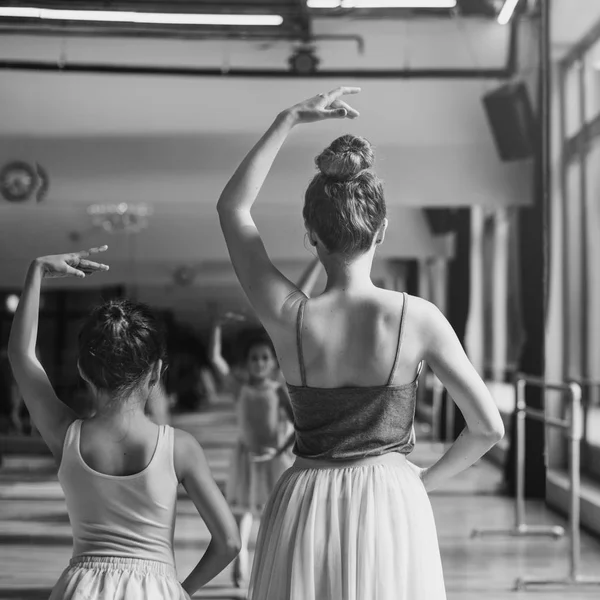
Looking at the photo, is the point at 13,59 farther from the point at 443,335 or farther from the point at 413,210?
the point at 443,335

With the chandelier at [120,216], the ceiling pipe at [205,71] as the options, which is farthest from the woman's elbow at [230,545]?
the chandelier at [120,216]

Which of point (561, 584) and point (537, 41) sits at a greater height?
point (537, 41)

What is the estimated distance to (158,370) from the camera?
4.92ft

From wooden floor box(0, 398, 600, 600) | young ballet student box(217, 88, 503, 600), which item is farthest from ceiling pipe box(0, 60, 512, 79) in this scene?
young ballet student box(217, 88, 503, 600)

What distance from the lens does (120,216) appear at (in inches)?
242

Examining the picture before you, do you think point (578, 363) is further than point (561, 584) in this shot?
Yes

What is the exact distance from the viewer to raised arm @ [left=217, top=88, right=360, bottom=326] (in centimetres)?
137

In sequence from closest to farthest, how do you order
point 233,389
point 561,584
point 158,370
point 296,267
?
1. point 158,370
2. point 561,584
3. point 233,389
4. point 296,267

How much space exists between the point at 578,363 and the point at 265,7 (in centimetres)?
307

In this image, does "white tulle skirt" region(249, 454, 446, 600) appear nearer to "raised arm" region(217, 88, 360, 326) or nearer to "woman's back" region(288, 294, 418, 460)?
"woman's back" region(288, 294, 418, 460)

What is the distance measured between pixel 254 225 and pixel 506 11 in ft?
15.0

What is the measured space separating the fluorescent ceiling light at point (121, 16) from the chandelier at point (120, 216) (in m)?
Answer: 1.15

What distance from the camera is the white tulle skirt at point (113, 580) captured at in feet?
4.56

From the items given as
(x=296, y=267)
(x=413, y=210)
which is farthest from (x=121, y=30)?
(x=413, y=210)
